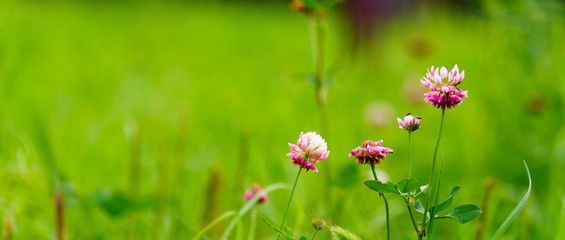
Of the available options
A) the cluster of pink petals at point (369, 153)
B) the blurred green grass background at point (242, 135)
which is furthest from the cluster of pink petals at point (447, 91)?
the blurred green grass background at point (242, 135)

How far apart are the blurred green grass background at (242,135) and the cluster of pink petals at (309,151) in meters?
0.35

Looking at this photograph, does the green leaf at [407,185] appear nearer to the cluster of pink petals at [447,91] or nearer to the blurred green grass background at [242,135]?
the cluster of pink petals at [447,91]

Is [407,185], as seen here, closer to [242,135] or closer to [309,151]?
[309,151]

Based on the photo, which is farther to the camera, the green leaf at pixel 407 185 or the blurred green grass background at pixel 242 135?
the blurred green grass background at pixel 242 135

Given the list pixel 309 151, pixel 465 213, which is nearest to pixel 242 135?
pixel 309 151

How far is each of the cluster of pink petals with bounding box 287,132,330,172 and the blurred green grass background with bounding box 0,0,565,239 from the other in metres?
0.35

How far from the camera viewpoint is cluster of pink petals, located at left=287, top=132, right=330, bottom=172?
0.66m

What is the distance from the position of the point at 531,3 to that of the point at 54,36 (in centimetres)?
313

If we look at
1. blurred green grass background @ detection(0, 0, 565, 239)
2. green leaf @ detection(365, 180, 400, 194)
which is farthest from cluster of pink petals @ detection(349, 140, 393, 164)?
blurred green grass background @ detection(0, 0, 565, 239)

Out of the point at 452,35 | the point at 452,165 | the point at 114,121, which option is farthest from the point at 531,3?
the point at 452,35

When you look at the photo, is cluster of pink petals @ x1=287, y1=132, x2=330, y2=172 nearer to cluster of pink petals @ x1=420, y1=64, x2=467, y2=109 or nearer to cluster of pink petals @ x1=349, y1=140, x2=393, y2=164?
cluster of pink petals @ x1=349, y1=140, x2=393, y2=164

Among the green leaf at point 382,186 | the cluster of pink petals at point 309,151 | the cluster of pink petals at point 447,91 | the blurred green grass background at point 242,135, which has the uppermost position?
the cluster of pink petals at point 447,91

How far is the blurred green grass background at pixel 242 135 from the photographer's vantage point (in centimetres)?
118

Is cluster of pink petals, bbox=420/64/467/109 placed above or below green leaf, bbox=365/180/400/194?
above
